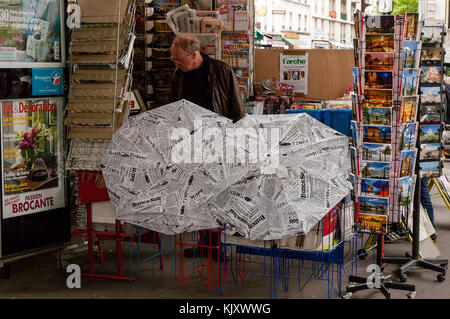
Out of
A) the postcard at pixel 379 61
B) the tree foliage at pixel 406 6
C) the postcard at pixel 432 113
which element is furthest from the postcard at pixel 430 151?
the tree foliage at pixel 406 6

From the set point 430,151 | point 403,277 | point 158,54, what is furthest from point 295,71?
point 403,277

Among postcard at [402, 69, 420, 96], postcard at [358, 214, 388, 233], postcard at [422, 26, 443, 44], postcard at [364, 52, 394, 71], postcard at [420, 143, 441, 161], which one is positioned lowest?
postcard at [358, 214, 388, 233]

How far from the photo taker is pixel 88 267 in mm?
5871

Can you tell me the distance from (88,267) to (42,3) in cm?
231

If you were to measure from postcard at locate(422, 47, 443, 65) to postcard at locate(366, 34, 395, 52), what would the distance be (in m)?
0.53

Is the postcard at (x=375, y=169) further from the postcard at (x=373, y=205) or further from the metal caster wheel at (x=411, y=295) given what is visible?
the metal caster wheel at (x=411, y=295)

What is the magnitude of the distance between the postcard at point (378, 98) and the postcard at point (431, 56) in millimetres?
615

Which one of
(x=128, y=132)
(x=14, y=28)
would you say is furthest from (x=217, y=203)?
(x=14, y=28)

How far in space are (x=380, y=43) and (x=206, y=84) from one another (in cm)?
167

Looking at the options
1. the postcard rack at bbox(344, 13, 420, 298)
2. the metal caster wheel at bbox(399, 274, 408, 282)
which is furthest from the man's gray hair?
the metal caster wheel at bbox(399, 274, 408, 282)

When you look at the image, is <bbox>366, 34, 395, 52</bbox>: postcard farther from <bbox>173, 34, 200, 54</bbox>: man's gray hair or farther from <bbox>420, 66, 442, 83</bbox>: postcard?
<bbox>173, 34, 200, 54</bbox>: man's gray hair

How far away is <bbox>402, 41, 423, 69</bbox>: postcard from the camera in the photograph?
5.12m

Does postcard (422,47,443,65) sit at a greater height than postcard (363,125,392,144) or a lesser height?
greater

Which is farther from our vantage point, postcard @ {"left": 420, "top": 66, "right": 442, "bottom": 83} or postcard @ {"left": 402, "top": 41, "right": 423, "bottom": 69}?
postcard @ {"left": 420, "top": 66, "right": 442, "bottom": 83}
